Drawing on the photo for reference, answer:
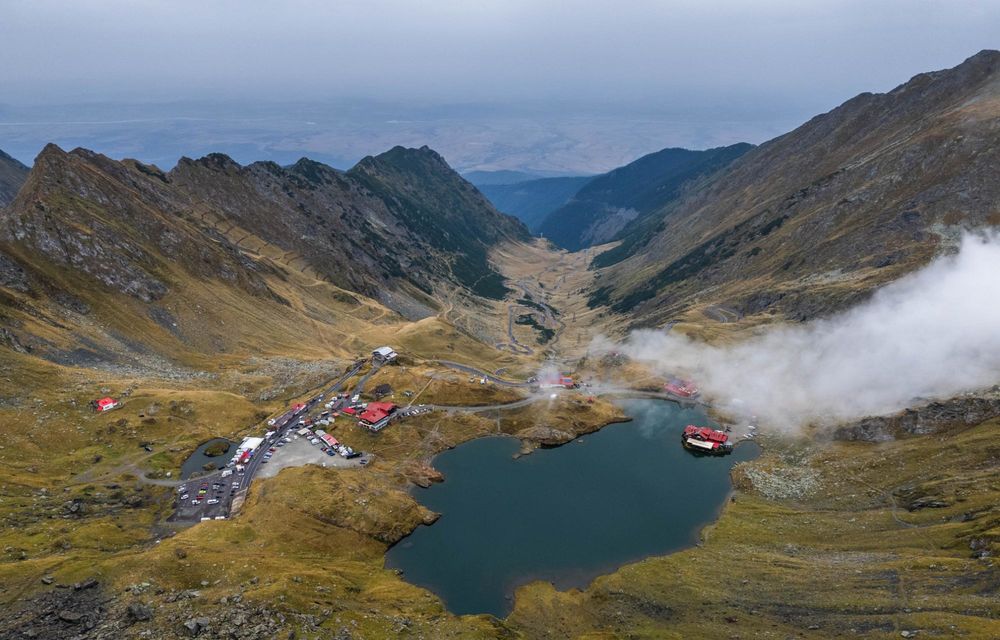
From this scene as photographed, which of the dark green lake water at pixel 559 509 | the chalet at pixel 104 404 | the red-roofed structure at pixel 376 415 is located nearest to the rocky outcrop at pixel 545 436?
the dark green lake water at pixel 559 509

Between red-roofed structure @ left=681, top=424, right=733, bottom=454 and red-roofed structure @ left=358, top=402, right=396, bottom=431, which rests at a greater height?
red-roofed structure @ left=358, top=402, right=396, bottom=431

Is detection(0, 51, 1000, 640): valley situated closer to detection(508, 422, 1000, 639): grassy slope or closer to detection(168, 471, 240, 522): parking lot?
detection(508, 422, 1000, 639): grassy slope

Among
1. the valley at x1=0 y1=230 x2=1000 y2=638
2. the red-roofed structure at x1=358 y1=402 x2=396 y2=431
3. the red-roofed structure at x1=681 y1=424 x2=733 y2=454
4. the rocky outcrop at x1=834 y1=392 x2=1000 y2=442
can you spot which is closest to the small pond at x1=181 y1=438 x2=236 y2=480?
the valley at x1=0 y1=230 x2=1000 y2=638

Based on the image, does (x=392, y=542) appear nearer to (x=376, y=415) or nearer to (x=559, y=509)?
(x=559, y=509)

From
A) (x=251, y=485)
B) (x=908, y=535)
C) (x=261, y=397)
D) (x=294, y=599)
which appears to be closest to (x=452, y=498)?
(x=251, y=485)

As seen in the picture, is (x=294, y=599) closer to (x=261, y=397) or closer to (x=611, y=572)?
(x=611, y=572)

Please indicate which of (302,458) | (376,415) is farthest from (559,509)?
(302,458)

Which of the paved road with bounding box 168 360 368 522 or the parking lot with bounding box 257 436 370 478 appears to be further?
the parking lot with bounding box 257 436 370 478
